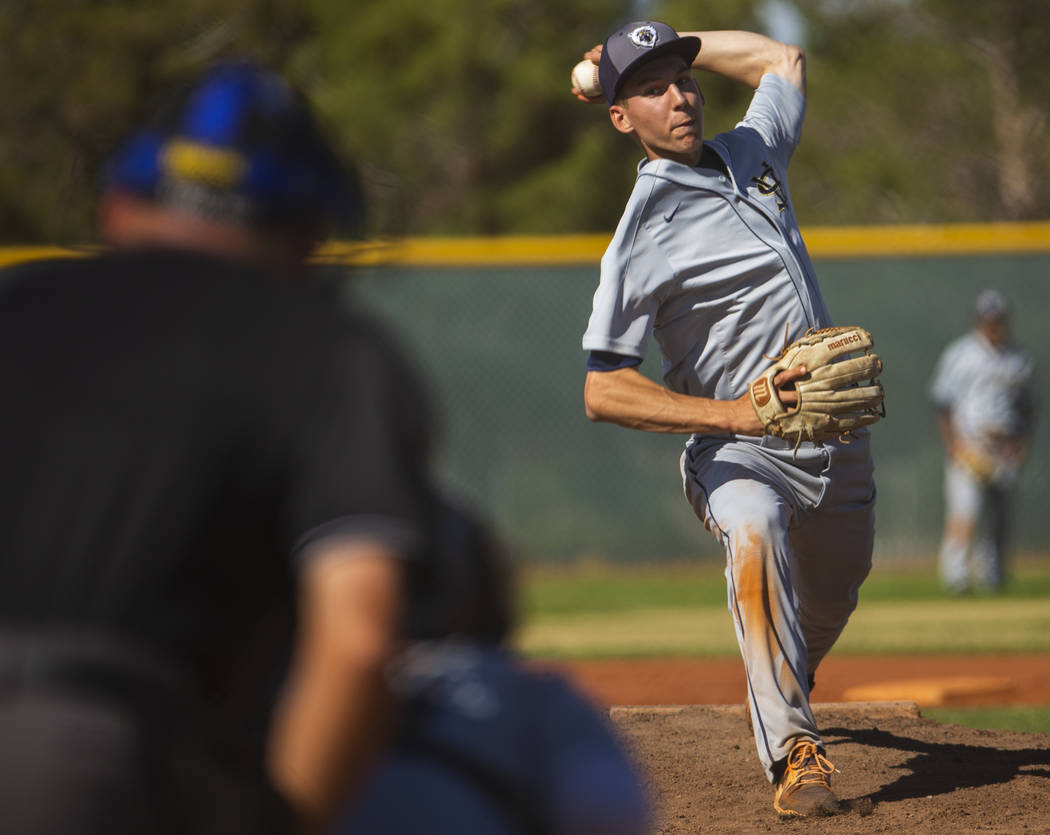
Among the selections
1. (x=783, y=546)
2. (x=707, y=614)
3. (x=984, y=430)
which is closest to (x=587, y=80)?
(x=783, y=546)

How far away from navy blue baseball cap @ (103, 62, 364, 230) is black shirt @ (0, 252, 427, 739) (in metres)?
0.13

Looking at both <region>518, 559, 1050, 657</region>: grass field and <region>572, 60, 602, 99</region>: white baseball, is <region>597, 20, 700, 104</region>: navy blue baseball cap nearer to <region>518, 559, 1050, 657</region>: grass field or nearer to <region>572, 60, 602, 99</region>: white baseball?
<region>572, 60, 602, 99</region>: white baseball

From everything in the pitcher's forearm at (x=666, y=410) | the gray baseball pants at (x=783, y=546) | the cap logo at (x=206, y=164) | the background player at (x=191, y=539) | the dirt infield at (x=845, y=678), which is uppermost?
the cap logo at (x=206, y=164)

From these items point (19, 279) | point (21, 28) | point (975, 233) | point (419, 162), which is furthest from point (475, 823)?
point (21, 28)

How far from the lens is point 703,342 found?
14.5 ft

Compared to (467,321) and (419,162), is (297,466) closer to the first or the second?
(467,321)

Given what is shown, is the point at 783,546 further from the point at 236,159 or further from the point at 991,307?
the point at 991,307

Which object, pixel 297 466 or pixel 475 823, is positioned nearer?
pixel 297 466

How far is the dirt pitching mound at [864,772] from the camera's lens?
Answer: 4.02 meters

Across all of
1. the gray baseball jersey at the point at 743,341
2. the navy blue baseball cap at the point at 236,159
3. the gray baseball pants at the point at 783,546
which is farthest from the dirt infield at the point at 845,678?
the navy blue baseball cap at the point at 236,159

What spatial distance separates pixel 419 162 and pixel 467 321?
771 centimetres

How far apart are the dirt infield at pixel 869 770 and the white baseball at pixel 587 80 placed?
6.21 ft

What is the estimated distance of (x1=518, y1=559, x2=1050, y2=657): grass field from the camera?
9.20 metres

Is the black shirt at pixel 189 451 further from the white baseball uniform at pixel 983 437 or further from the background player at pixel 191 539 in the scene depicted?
the white baseball uniform at pixel 983 437
